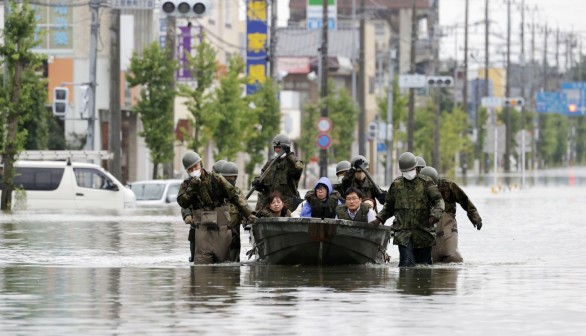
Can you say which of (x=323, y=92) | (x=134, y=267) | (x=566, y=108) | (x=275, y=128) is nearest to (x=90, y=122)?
(x=323, y=92)

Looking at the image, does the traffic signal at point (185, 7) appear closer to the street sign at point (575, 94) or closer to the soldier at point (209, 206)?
the soldier at point (209, 206)

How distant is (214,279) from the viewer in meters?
22.5

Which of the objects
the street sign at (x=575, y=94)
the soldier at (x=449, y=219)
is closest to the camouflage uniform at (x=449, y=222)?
the soldier at (x=449, y=219)

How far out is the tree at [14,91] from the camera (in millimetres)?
48938

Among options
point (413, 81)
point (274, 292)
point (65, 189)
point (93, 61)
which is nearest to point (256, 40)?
point (413, 81)

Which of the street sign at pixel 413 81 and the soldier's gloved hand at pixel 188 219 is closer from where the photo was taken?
the soldier's gloved hand at pixel 188 219

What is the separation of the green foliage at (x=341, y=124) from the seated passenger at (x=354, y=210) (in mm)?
80508

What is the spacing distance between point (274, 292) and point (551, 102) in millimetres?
146991

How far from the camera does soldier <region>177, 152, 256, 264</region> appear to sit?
24750mm

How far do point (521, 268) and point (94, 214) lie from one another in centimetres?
2384

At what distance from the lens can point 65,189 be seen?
51781 millimetres

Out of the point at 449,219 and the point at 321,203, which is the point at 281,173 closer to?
the point at 321,203

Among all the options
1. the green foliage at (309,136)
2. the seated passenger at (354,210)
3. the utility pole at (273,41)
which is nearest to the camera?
the seated passenger at (354,210)

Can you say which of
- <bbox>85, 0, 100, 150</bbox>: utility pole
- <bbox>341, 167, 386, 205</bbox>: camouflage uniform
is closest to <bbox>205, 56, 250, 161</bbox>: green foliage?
<bbox>85, 0, 100, 150</bbox>: utility pole
